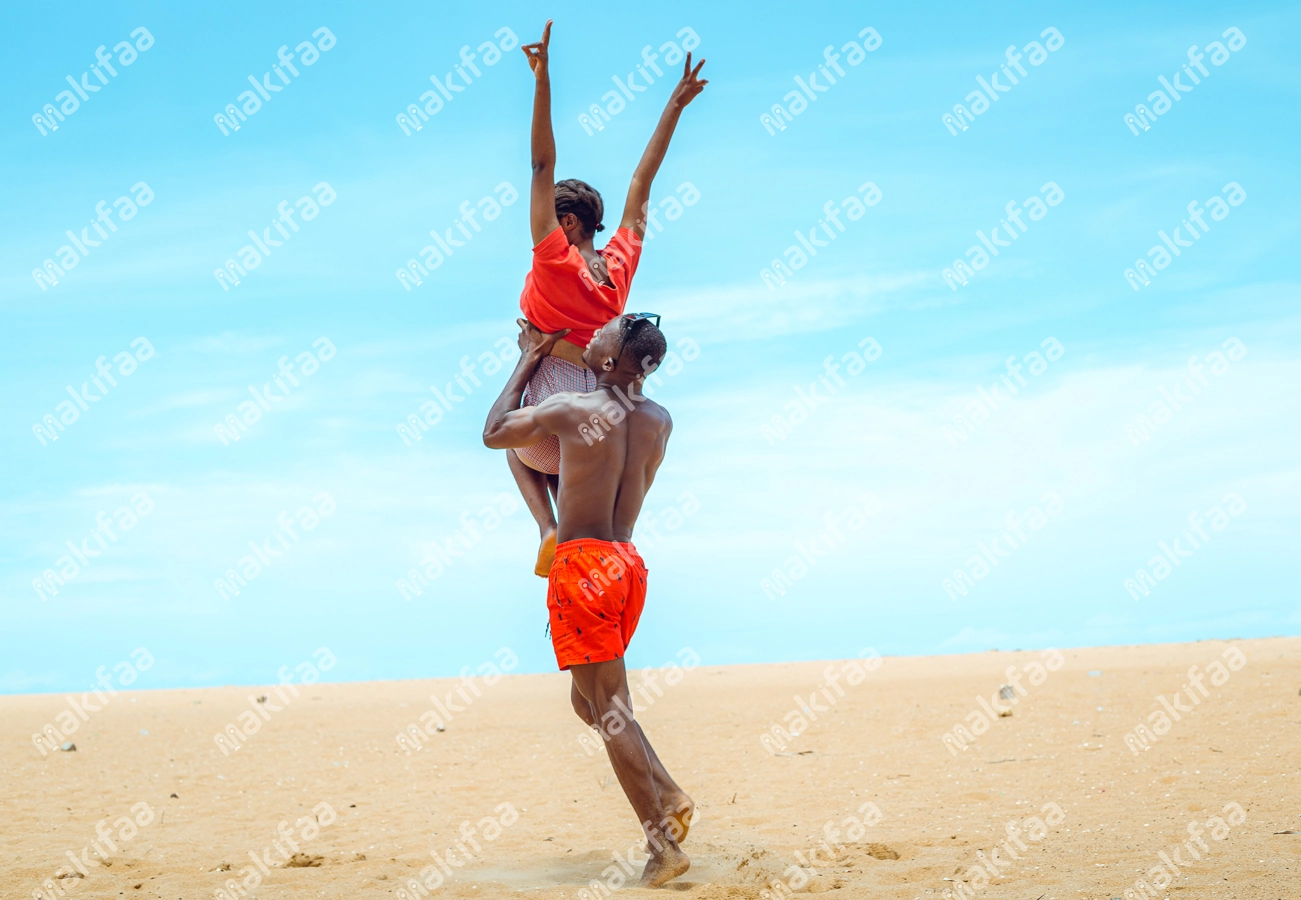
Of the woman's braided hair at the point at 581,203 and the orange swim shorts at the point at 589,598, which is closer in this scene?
the orange swim shorts at the point at 589,598

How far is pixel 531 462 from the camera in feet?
21.6

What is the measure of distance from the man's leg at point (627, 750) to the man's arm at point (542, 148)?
2.43 metres

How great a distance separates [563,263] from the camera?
20.5 feet

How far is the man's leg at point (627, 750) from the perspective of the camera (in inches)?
241

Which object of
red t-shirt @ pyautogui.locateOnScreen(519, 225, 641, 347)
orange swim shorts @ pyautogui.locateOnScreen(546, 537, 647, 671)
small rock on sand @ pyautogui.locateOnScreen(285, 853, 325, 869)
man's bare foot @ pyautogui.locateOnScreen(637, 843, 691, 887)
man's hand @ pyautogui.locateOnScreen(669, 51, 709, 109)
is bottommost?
small rock on sand @ pyautogui.locateOnScreen(285, 853, 325, 869)

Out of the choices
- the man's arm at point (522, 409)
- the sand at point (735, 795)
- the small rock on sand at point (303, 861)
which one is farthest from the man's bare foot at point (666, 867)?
the small rock on sand at point (303, 861)

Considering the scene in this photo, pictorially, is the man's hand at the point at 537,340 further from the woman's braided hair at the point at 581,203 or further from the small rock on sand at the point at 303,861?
the small rock on sand at the point at 303,861

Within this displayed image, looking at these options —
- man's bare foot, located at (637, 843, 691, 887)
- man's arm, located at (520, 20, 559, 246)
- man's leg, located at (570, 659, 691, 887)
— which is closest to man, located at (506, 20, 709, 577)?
man's arm, located at (520, 20, 559, 246)

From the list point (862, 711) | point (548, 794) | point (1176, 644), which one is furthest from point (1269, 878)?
point (1176, 644)

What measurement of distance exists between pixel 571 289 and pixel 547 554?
59.6 inches

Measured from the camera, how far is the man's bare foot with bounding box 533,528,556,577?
20.9ft

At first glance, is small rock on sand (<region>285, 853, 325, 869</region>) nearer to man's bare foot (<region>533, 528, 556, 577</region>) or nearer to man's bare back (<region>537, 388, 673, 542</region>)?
man's bare foot (<region>533, 528, 556, 577</region>)

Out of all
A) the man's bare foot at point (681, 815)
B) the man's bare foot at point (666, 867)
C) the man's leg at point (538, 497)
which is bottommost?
the man's bare foot at point (666, 867)

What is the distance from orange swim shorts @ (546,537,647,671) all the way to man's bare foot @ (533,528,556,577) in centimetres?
14
